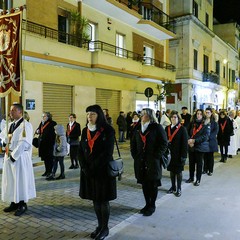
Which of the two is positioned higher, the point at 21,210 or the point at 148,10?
the point at 148,10

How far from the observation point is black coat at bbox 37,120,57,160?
8.34 meters

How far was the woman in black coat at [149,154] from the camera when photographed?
5516 millimetres

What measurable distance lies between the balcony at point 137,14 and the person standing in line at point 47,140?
9.71m

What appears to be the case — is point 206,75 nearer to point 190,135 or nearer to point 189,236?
point 190,135

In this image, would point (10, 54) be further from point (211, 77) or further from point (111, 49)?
point (211, 77)

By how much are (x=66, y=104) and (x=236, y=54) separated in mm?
35170

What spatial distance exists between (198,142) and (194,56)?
23385mm

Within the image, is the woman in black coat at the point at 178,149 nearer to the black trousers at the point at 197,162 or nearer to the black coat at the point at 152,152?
the black trousers at the point at 197,162

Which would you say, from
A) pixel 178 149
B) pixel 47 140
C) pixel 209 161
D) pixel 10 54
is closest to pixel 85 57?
pixel 47 140

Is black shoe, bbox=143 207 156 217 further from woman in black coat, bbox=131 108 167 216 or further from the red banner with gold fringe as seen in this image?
the red banner with gold fringe

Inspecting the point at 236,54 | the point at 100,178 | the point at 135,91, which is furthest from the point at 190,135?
the point at 236,54

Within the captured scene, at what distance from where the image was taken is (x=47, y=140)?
27.5ft

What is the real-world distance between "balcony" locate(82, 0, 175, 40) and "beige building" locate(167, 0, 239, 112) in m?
3.83

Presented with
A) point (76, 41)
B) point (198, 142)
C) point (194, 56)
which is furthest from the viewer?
point (194, 56)
